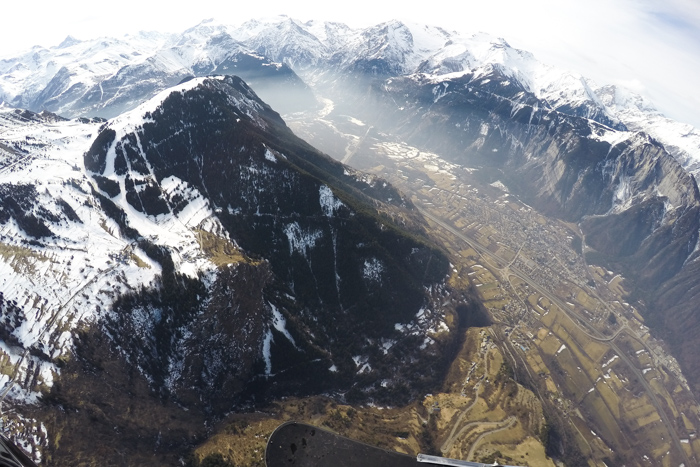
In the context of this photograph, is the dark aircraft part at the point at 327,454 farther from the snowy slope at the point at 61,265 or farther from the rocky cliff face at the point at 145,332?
the snowy slope at the point at 61,265

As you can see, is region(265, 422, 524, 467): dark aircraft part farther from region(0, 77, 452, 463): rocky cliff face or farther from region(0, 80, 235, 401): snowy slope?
region(0, 80, 235, 401): snowy slope

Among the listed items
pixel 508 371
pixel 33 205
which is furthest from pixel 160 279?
pixel 508 371

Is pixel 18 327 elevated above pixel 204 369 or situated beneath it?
elevated above

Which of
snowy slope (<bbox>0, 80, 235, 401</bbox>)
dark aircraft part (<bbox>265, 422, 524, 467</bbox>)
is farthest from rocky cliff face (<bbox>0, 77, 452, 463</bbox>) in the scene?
dark aircraft part (<bbox>265, 422, 524, 467</bbox>)

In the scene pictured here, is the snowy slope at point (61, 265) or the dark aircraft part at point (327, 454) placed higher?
the snowy slope at point (61, 265)

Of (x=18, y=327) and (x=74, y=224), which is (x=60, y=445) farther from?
(x=74, y=224)

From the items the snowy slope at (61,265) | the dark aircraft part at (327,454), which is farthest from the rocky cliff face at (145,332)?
the dark aircraft part at (327,454)

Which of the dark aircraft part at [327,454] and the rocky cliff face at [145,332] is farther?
the dark aircraft part at [327,454]

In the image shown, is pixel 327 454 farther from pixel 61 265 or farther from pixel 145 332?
pixel 61 265

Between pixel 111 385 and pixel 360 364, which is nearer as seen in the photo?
pixel 111 385
